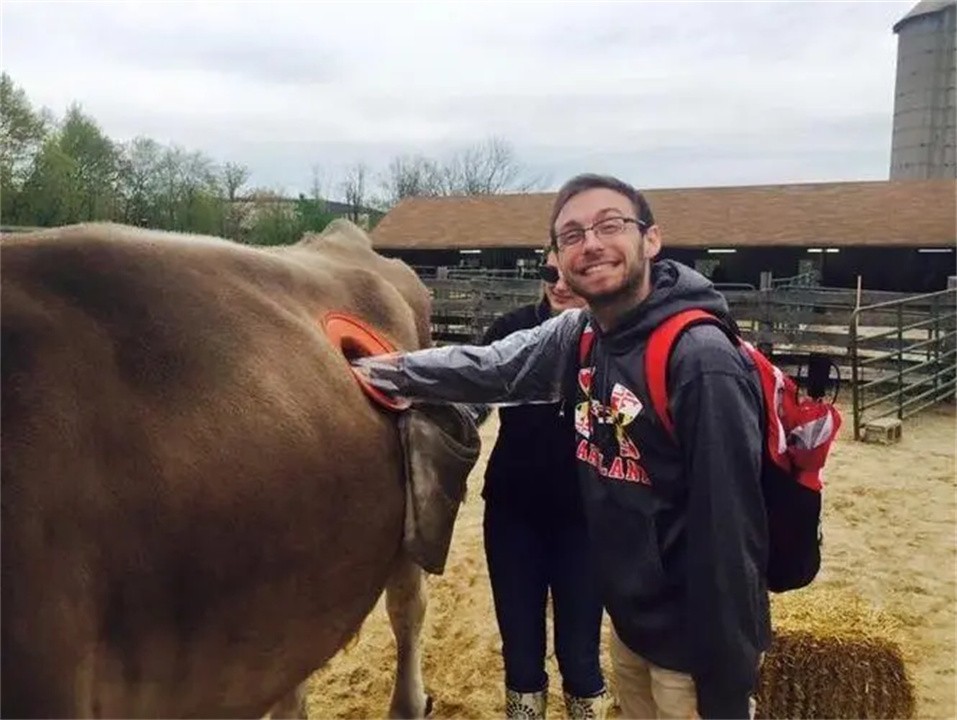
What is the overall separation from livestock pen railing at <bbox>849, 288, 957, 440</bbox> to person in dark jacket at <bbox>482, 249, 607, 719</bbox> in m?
8.11

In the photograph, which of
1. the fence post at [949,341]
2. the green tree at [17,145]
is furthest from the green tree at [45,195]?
the fence post at [949,341]

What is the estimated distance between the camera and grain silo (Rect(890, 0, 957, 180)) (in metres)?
30.5

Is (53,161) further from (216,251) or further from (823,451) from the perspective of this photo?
(823,451)

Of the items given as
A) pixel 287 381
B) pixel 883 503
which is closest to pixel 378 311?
pixel 287 381

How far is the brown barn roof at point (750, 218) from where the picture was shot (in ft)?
69.7

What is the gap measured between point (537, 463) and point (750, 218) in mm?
22480

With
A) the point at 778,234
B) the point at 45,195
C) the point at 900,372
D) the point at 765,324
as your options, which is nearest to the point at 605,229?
the point at 45,195

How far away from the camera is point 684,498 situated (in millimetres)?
1828

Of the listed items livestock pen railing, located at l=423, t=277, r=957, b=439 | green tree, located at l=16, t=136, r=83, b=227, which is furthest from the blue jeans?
livestock pen railing, located at l=423, t=277, r=957, b=439

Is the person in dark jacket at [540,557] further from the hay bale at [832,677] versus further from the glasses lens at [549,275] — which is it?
the hay bale at [832,677]

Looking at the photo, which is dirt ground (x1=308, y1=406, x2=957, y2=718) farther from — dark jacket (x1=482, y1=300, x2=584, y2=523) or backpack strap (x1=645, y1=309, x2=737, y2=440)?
backpack strap (x1=645, y1=309, x2=737, y2=440)

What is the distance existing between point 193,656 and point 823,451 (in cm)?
147

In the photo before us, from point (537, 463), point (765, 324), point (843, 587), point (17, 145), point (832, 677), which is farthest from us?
point (765, 324)

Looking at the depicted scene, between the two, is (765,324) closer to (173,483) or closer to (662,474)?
(662,474)
